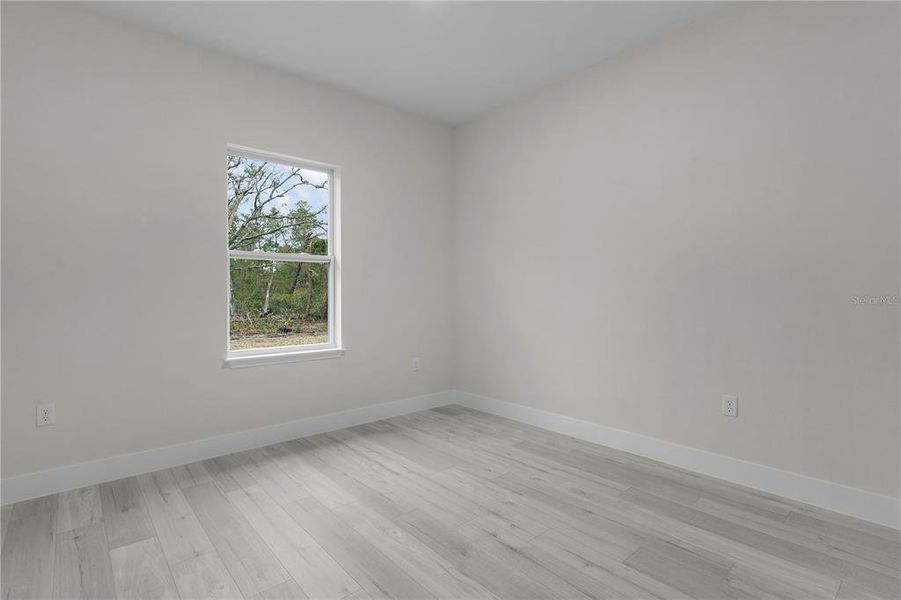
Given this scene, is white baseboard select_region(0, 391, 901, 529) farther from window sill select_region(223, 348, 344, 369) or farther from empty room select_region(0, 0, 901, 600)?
window sill select_region(223, 348, 344, 369)

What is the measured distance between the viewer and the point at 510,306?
4.00 m

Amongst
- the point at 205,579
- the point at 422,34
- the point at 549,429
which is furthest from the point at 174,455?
the point at 422,34

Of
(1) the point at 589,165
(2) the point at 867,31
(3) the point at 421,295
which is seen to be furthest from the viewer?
(3) the point at 421,295

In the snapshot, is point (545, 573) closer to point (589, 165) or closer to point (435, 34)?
point (589, 165)

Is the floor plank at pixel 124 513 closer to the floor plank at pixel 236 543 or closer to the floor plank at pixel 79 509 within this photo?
the floor plank at pixel 79 509

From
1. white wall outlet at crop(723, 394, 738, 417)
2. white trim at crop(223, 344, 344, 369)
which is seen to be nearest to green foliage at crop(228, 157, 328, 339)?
white trim at crop(223, 344, 344, 369)

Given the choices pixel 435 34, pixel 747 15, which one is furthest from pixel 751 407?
pixel 435 34

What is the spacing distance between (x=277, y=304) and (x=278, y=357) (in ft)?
1.37

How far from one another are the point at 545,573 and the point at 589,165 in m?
2.72

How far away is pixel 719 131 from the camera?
271cm

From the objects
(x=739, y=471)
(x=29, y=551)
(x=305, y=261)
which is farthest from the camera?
(x=305, y=261)

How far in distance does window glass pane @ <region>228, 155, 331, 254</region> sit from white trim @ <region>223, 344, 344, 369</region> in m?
0.78

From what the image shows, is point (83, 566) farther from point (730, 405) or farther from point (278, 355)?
point (730, 405)

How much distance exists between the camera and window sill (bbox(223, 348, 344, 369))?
10.4 ft
